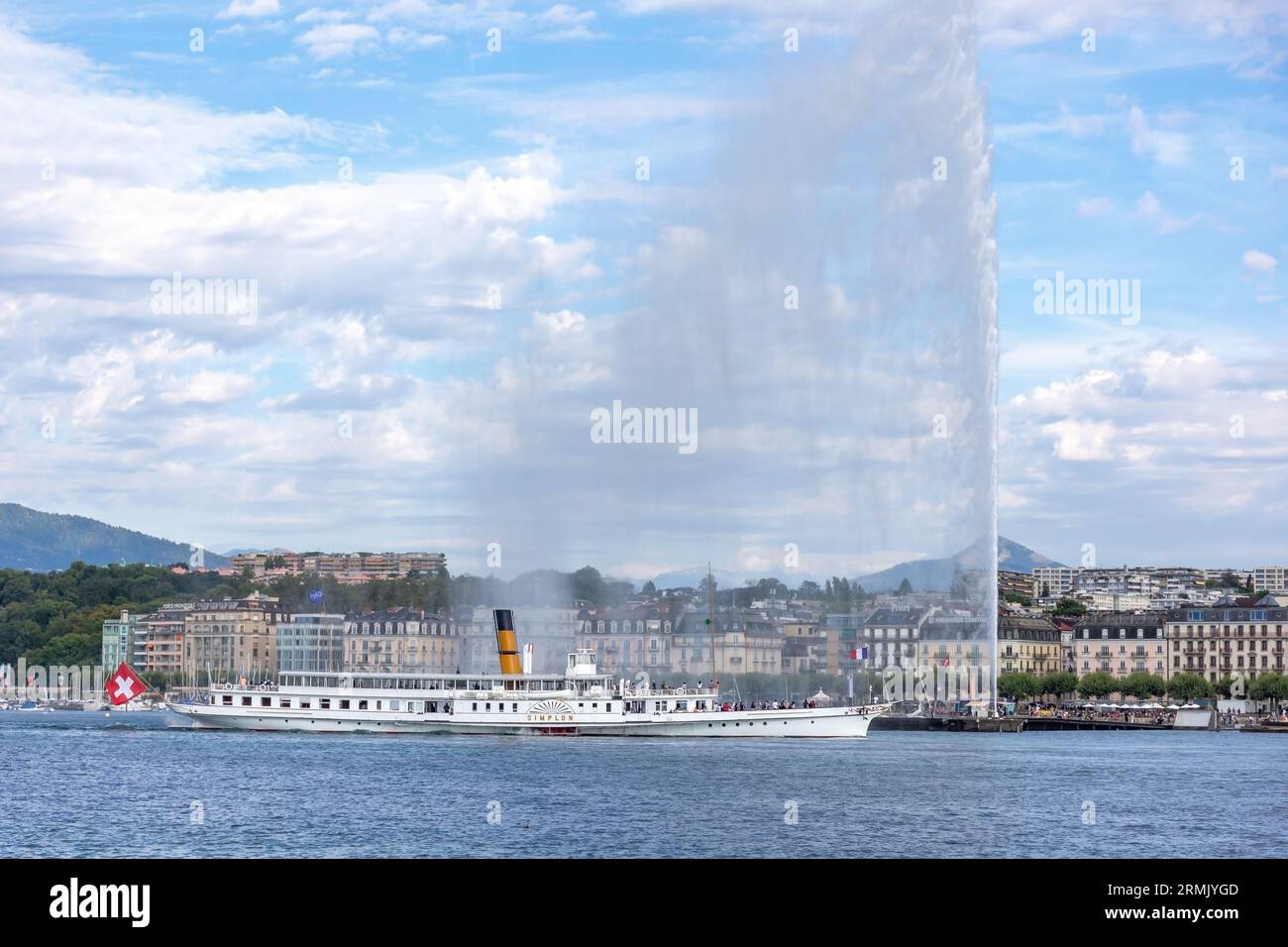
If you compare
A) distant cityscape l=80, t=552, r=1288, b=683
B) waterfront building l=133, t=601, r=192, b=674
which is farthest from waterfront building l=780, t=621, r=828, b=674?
waterfront building l=133, t=601, r=192, b=674

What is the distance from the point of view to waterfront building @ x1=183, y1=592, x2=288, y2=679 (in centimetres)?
15700

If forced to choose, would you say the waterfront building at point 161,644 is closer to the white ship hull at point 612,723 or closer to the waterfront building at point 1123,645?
the waterfront building at point 1123,645

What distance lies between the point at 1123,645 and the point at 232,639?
82013 millimetres

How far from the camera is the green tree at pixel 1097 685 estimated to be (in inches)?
4690

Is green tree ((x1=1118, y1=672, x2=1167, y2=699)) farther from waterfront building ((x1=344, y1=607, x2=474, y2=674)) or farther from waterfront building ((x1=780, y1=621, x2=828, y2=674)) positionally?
waterfront building ((x1=344, y1=607, x2=474, y2=674))

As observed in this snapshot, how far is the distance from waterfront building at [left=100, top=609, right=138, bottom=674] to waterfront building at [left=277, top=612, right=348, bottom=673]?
18.5m

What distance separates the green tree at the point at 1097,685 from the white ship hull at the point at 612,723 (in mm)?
52314

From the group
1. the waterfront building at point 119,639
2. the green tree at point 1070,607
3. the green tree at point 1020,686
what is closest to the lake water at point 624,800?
the green tree at point 1020,686

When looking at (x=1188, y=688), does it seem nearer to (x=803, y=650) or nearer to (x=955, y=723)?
(x=803, y=650)

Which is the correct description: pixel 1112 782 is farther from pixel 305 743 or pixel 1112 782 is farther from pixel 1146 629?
pixel 1146 629

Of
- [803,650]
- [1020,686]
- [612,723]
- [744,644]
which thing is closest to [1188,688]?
[1020,686]

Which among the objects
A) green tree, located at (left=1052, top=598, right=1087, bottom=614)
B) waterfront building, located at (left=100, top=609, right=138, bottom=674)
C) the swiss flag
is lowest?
waterfront building, located at (left=100, top=609, right=138, bottom=674)

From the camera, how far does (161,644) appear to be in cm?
16488
